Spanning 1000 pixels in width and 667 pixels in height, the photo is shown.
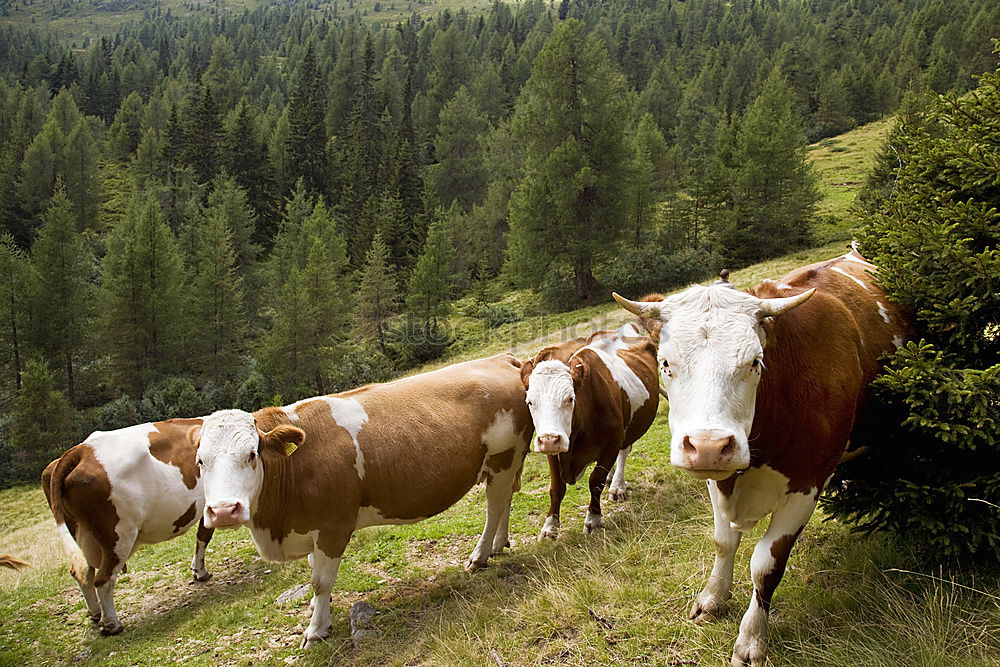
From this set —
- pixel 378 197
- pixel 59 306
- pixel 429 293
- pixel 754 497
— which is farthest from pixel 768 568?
pixel 378 197

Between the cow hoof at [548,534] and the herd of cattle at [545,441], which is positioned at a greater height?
the herd of cattle at [545,441]

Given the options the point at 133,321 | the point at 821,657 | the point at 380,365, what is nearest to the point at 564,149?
the point at 380,365

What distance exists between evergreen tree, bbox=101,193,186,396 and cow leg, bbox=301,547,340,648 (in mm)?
33541

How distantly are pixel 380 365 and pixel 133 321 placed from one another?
46.7 feet

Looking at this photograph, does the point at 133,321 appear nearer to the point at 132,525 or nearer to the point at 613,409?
the point at 132,525

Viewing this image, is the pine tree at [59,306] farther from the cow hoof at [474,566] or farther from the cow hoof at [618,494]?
the cow hoof at [618,494]

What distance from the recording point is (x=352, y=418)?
18.0ft

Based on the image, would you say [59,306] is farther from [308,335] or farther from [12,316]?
[308,335]

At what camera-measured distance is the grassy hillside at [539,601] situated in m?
3.48

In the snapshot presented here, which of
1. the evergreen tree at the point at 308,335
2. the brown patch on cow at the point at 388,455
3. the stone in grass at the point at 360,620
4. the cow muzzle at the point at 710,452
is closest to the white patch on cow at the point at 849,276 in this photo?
the cow muzzle at the point at 710,452

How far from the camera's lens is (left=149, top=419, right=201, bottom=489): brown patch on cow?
6996mm

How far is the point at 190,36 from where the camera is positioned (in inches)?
5541

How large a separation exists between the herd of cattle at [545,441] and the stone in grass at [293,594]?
0.56m

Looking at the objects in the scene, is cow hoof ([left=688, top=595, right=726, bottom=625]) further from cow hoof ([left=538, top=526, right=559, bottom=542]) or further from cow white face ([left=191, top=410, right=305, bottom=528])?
cow white face ([left=191, top=410, right=305, bottom=528])
